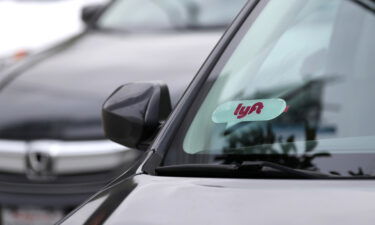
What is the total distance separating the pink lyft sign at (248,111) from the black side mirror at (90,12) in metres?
4.12

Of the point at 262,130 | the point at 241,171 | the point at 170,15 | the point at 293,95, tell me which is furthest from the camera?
the point at 170,15

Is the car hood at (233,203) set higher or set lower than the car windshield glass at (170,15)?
higher

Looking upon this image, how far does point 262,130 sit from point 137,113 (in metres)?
0.42

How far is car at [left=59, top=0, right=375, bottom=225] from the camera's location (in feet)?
7.59

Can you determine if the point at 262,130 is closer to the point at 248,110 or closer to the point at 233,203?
the point at 248,110

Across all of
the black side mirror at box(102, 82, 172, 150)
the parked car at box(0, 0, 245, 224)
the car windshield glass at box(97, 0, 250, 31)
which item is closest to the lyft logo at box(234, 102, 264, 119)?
the black side mirror at box(102, 82, 172, 150)

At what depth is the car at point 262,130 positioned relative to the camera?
7.59ft

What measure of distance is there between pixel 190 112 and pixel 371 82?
493 mm

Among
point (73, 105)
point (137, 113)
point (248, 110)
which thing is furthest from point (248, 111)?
point (73, 105)

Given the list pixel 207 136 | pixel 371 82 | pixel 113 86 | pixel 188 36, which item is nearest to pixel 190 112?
pixel 207 136

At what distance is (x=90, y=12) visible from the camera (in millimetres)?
6883

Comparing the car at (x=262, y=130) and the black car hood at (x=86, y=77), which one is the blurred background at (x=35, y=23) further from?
the car at (x=262, y=130)

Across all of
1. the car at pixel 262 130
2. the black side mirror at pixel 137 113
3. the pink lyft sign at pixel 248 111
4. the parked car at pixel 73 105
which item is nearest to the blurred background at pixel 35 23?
the parked car at pixel 73 105

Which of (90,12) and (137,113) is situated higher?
(137,113)
